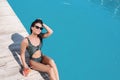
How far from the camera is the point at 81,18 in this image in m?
12.4

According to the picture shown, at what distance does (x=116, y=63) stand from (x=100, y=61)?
677 mm

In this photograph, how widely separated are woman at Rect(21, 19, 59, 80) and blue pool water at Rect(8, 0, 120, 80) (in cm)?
249

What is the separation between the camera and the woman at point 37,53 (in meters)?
5.81

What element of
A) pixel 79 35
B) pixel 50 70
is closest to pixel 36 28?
pixel 50 70

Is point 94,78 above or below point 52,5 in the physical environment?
below

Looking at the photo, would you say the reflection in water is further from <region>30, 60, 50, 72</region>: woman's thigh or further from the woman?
<region>30, 60, 50, 72</region>: woman's thigh

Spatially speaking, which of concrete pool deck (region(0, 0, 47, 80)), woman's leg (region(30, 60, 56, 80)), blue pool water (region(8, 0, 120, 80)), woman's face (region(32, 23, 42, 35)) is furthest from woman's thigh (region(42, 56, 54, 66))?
blue pool water (region(8, 0, 120, 80))

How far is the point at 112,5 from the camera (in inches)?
569

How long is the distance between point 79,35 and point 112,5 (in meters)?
4.39

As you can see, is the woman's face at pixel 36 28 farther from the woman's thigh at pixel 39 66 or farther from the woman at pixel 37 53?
the woman's thigh at pixel 39 66

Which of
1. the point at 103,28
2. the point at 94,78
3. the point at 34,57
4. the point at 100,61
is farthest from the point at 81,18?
the point at 34,57

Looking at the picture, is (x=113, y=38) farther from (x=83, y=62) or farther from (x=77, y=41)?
(x=83, y=62)

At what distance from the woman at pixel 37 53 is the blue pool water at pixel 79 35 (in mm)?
2495

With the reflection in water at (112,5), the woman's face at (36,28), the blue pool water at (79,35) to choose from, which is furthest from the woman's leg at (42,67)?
the reflection in water at (112,5)
